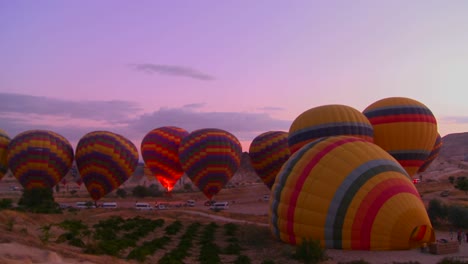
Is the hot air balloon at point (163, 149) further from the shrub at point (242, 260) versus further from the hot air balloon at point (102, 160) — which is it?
the shrub at point (242, 260)

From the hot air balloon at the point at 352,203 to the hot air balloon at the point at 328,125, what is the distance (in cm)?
670

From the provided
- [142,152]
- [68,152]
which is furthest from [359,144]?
[142,152]

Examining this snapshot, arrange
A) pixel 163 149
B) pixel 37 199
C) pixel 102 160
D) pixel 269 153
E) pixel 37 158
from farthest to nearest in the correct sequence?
pixel 163 149, pixel 269 153, pixel 102 160, pixel 37 158, pixel 37 199

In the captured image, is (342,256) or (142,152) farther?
(142,152)

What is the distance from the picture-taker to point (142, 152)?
45031 mm

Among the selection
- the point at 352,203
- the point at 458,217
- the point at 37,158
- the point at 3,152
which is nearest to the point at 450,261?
the point at 352,203

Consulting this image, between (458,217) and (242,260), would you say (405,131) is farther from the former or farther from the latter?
(242,260)

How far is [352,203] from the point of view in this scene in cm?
1477

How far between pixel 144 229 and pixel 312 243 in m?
10.3

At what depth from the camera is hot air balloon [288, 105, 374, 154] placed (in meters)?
23.2

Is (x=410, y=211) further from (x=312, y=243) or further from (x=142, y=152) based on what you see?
(x=142, y=152)

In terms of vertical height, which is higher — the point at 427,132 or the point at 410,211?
the point at 427,132

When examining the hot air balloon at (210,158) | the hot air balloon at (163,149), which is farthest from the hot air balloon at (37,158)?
the hot air balloon at (163,149)

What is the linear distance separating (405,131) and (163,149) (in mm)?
24170
